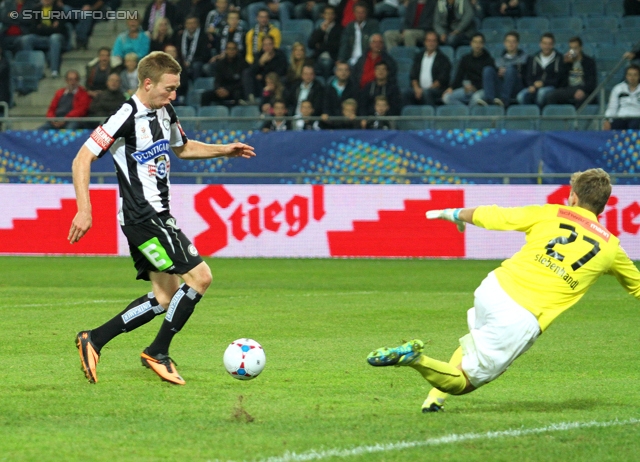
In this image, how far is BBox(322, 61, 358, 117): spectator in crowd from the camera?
19359 mm

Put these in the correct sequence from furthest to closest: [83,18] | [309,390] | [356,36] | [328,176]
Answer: [83,18] < [356,36] < [328,176] < [309,390]

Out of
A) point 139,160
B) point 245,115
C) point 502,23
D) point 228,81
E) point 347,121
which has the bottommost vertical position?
point 245,115

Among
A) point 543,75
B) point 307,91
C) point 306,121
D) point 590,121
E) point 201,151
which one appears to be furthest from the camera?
point 307,91

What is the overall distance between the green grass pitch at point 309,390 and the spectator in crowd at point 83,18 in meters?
12.3

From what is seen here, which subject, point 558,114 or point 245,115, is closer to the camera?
point 558,114

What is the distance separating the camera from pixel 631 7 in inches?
795

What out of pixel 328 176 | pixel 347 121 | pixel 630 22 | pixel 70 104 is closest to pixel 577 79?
pixel 630 22

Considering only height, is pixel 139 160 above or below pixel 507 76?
above

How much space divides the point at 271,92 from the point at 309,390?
45.3 feet

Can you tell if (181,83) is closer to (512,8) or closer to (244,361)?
(512,8)

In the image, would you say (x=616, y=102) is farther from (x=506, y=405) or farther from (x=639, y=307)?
(x=506, y=405)

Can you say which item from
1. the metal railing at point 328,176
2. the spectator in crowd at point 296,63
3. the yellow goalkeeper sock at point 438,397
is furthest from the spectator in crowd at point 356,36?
the yellow goalkeeper sock at point 438,397

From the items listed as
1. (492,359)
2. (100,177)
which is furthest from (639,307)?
(100,177)

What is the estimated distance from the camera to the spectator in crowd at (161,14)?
22484 mm
